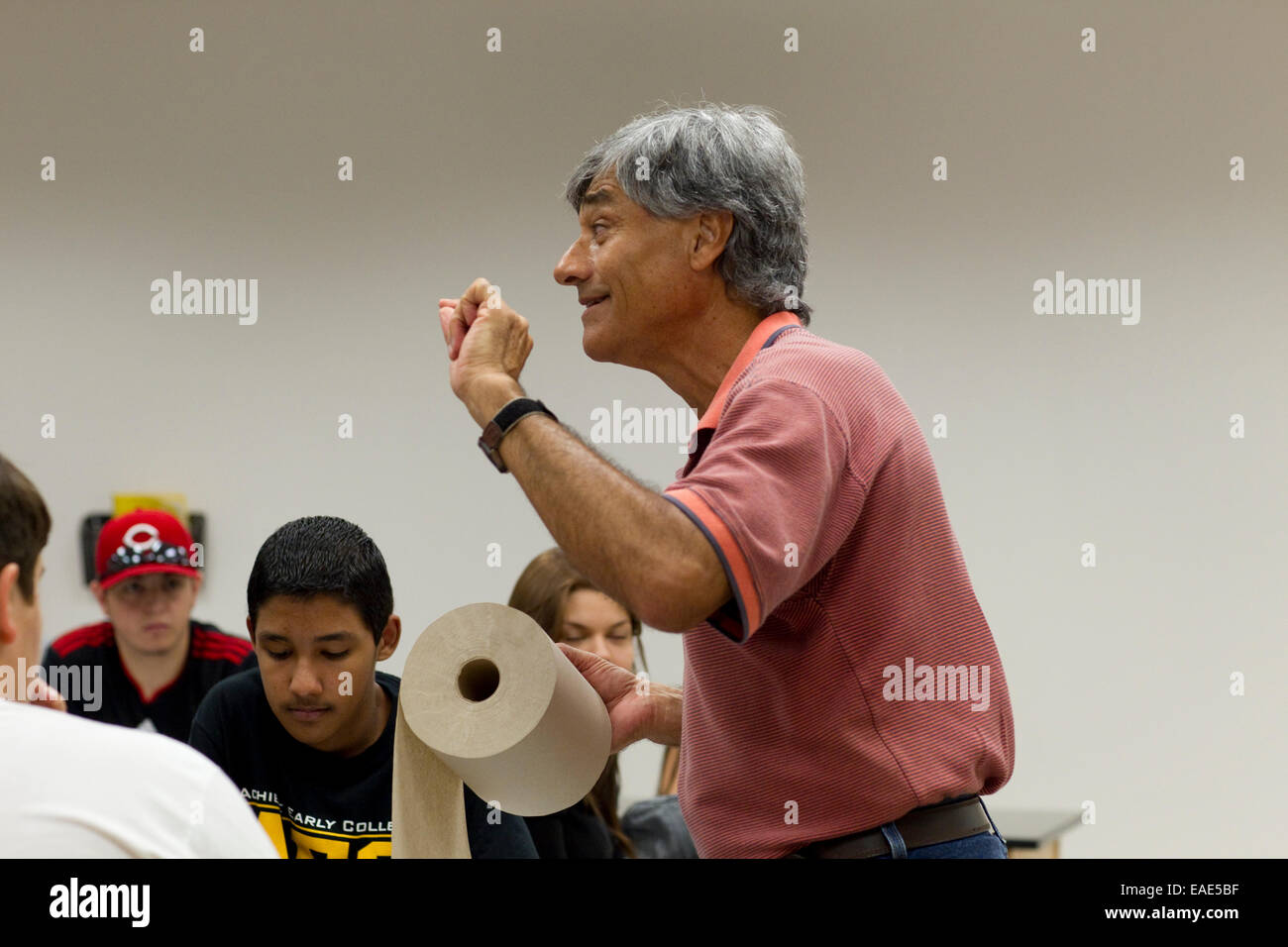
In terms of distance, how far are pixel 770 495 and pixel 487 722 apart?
1.54 ft

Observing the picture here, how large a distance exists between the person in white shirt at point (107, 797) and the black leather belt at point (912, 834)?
0.57m

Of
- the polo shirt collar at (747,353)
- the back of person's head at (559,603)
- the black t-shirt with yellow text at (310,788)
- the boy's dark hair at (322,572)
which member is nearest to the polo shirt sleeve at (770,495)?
the polo shirt collar at (747,353)

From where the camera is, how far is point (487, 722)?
1437mm

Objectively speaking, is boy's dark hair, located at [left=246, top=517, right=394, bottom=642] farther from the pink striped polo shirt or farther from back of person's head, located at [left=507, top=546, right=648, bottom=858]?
the pink striped polo shirt

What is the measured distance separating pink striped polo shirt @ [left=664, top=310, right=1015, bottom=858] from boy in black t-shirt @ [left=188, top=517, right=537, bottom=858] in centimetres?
55

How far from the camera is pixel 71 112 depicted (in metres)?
3.69

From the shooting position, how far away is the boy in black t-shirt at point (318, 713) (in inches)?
68.6

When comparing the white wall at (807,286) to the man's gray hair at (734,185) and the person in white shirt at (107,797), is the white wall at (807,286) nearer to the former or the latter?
the man's gray hair at (734,185)

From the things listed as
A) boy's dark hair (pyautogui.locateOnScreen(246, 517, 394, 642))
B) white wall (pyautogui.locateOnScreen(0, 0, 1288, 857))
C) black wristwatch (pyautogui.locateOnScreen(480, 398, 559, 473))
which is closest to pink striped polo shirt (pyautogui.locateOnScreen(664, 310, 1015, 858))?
black wristwatch (pyautogui.locateOnScreen(480, 398, 559, 473))
